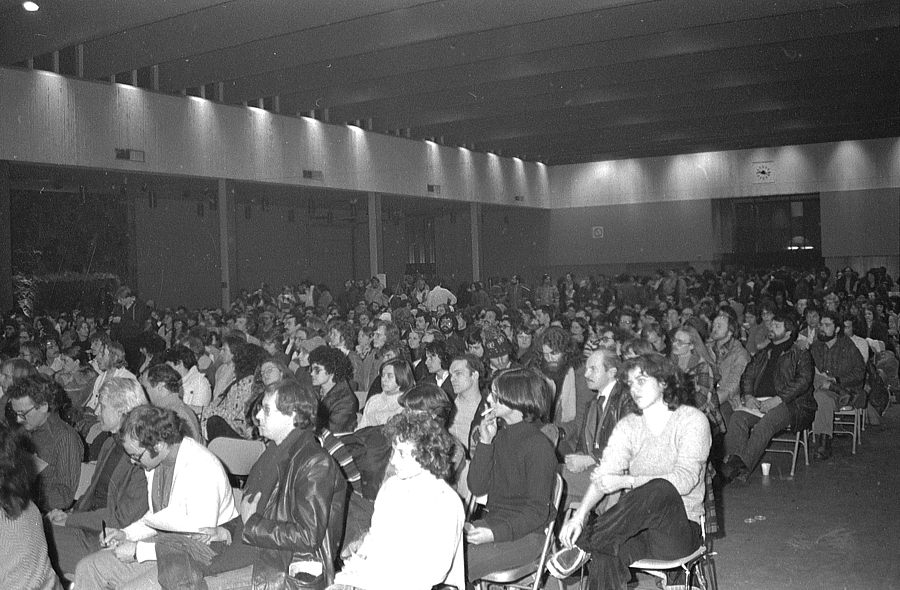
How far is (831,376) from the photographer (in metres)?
7.98

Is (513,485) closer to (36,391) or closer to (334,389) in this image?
(334,389)

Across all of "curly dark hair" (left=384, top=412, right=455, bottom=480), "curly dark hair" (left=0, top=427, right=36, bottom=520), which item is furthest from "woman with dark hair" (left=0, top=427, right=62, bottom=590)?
"curly dark hair" (left=384, top=412, right=455, bottom=480)

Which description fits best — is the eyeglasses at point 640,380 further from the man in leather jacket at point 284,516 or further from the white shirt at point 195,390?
the white shirt at point 195,390

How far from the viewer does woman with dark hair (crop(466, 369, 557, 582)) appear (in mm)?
3600

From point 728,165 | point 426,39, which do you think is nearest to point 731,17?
point 426,39

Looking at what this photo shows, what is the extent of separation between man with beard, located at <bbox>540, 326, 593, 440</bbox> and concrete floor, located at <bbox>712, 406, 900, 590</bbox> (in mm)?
1231

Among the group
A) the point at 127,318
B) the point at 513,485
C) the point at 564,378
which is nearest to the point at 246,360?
the point at 564,378

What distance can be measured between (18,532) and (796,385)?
5.72 m

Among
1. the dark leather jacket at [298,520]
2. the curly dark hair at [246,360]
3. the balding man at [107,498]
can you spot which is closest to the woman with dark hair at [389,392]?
the curly dark hair at [246,360]

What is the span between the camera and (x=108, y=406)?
436cm

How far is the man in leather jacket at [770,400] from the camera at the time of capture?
6.52 metres

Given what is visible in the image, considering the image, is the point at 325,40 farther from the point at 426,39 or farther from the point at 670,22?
the point at 670,22

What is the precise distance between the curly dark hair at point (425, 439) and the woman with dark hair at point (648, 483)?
0.75 metres

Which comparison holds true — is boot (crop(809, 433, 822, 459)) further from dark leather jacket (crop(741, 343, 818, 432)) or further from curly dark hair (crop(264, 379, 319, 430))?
curly dark hair (crop(264, 379, 319, 430))
